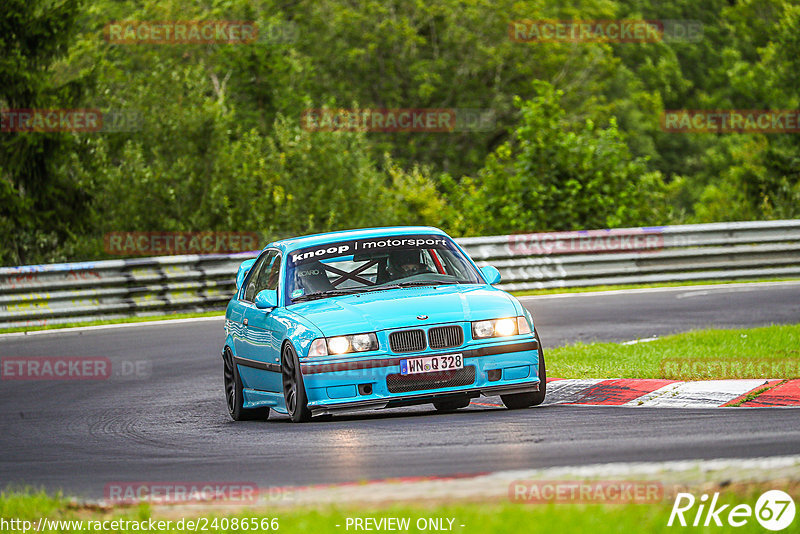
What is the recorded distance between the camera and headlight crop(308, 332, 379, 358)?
31.3ft

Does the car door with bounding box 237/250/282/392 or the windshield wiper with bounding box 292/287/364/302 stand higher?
the windshield wiper with bounding box 292/287/364/302

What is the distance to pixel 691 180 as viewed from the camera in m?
71.5

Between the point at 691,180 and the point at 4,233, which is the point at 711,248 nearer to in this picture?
the point at 4,233

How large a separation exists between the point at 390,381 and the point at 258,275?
2772 millimetres

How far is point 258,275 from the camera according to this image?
11867 millimetres

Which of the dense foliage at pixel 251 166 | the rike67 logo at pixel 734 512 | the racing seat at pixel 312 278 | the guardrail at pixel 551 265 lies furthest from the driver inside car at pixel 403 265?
the dense foliage at pixel 251 166

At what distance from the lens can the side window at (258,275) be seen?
11.6m

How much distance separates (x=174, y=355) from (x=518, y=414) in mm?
7338

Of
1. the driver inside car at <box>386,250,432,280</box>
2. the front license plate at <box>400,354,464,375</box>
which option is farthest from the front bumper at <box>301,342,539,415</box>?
the driver inside car at <box>386,250,432,280</box>

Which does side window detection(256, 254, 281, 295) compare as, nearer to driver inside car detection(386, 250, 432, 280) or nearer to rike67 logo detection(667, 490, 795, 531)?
driver inside car detection(386, 250, 432, 280)

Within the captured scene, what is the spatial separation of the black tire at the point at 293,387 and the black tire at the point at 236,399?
40.4 inches

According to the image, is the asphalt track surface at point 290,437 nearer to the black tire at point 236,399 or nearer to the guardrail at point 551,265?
the black tire at point 236,399

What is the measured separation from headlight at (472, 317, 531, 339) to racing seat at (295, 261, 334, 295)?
152 centimetres

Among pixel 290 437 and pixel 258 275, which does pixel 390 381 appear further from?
pixel 258 275
